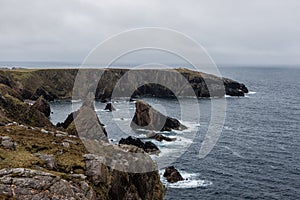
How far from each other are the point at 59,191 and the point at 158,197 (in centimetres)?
2271

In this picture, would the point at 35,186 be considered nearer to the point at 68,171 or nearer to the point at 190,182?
the point at 68,171

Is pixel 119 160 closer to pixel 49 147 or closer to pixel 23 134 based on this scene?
pixel 49 147

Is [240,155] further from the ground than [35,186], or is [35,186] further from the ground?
[35,186]

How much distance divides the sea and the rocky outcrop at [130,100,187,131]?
4.20 m

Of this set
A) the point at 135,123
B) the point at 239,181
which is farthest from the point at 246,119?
the point at 239,181

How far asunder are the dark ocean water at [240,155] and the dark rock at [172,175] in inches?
68.0

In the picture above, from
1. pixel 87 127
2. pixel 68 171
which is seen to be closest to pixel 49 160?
pixel 68 171

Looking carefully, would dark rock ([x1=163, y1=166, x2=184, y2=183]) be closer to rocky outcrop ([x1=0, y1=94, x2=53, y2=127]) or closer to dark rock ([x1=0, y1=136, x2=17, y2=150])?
rocky outcrop ([x1=0, y1=94, x2=53, y2=127])

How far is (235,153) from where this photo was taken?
8438 centimetres

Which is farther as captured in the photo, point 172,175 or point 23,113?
point 23,113

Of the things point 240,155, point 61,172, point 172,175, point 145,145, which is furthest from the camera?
point 145,145

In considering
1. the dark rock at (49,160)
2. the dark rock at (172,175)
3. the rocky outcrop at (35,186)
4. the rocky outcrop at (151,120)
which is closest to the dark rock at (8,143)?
the dark rock at (49,160)

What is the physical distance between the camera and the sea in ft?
205

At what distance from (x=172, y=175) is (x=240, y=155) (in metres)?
24.7
